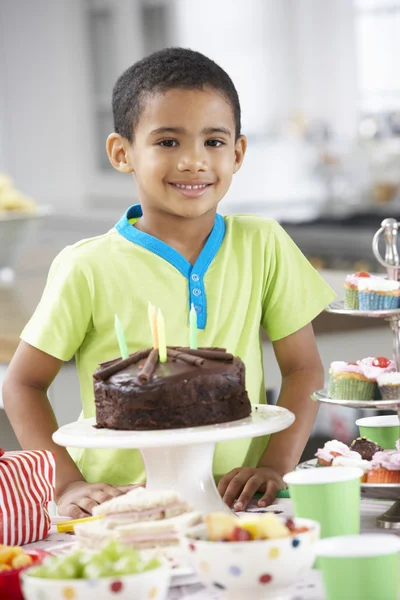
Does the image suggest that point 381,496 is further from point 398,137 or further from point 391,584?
point 398,137

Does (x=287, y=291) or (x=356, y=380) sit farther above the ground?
(x=287, y=291)

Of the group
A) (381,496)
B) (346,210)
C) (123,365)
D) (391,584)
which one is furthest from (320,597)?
(346,210)

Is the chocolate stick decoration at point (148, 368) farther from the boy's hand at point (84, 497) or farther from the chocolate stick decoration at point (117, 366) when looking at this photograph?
the boy's hand at point (84, 497)

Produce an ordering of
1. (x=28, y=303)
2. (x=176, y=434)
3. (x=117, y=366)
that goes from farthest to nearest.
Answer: (x=28, y=303) → (x=117, y=366) → (x=176, y=434)

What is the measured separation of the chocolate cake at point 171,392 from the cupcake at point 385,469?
0.55ft

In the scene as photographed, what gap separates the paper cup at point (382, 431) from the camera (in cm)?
150

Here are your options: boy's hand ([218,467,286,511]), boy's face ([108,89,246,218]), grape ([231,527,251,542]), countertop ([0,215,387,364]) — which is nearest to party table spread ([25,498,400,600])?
boy's hand ([218,467,286,511])

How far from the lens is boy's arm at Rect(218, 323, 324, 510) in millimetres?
1497

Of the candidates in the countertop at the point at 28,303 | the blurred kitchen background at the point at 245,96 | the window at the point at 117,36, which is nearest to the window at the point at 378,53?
the blurred kitchen background at the point at 245,96

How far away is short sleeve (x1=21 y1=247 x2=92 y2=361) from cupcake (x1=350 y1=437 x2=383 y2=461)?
1.52ft

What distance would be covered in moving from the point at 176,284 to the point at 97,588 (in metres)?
0.75

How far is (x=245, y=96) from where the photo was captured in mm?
6590

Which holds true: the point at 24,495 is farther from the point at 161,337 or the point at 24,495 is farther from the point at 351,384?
the point at 351,384

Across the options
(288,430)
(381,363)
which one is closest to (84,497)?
(288,430)
